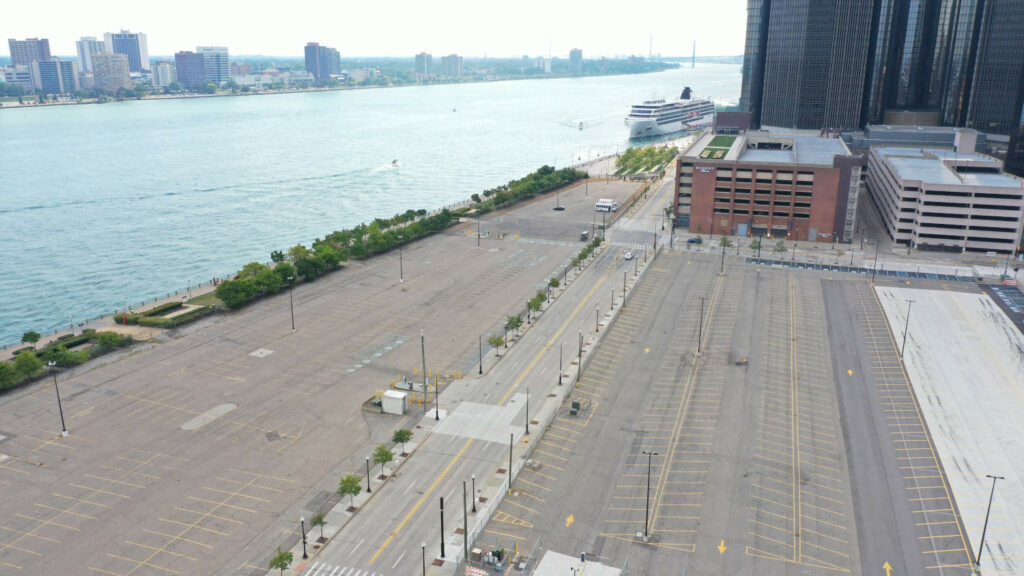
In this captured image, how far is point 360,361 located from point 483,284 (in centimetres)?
3157

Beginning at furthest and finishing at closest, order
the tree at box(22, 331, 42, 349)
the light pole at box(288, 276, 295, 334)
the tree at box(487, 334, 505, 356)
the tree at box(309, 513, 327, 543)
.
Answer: the light pole at box(288, 276, 295, 334) → the tree at box(22, 331, 42, 349) → the tree at box(487, 334, 505, 356) → the tree at box(309, 513, 327, 543)

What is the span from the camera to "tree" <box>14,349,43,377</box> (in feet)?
242

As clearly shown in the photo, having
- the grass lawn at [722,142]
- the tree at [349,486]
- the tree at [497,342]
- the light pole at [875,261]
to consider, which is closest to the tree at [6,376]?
the tree at [349,486]

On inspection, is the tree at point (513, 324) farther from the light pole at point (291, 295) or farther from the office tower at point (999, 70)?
the office tower at point (999, 70)

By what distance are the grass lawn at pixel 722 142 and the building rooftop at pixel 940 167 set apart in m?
31.3

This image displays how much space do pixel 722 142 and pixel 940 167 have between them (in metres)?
46.0

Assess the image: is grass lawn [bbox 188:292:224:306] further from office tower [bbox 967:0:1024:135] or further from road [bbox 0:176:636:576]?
office tower [bbox 967:0:1024:135]

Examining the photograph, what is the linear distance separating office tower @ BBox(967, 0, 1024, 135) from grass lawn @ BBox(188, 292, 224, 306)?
542 ft

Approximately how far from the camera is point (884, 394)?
73.8 metres

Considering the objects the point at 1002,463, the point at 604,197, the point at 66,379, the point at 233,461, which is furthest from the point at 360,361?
the point at 604,197

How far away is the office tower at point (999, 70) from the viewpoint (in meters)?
170

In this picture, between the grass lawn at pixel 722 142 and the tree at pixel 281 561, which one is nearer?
the tree at pixel 281 561

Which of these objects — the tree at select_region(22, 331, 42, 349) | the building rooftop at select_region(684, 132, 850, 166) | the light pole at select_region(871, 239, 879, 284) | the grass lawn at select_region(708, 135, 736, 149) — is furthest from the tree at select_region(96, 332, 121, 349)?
the grass lawn at select_region(708, 135, 736, 149)

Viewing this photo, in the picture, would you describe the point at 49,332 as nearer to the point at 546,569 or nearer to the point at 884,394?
the point at 546,569
